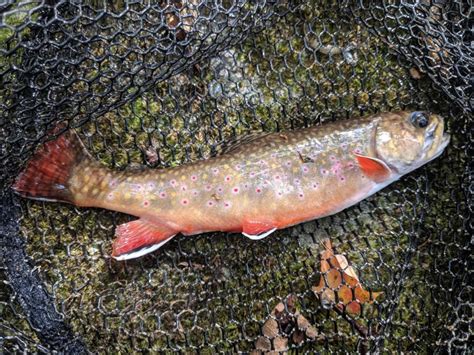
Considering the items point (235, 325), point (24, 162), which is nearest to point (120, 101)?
point (24, 162)

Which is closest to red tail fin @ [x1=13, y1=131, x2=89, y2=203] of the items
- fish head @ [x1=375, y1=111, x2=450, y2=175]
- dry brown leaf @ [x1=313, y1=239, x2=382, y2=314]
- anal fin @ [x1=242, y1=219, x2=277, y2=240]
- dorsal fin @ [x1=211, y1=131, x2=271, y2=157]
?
dorsal fin @ [x1=211, y1=131, x2=271, y2=157]

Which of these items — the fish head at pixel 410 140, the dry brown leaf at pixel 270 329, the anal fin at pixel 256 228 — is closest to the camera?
the anal fin at pixel 256 228

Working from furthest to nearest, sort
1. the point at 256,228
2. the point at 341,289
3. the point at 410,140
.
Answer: the point at 341,289 → the point at 410,140 → the point at 256,228

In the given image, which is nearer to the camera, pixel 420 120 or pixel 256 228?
pixel 256 228

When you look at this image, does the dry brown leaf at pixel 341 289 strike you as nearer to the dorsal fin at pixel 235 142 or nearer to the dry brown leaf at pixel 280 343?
the dry brown leaf at pixel 280 343

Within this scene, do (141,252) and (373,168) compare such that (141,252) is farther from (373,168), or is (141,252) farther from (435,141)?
(435,141)

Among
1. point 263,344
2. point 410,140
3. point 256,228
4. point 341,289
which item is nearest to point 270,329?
point 263,344

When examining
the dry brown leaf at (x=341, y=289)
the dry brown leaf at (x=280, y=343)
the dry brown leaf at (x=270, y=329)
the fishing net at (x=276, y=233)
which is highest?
the fishing net at (x=276, y=233)

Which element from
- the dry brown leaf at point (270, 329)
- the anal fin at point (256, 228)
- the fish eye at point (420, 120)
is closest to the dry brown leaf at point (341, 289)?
the dry brown leaf at point (270, 329)
